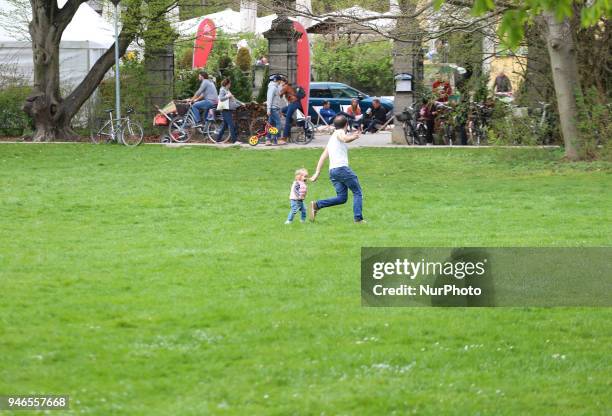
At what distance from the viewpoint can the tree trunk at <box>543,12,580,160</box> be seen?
2311 cm

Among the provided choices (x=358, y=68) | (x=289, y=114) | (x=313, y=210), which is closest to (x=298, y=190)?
(x=313, y=210)

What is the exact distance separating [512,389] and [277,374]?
1.42 m

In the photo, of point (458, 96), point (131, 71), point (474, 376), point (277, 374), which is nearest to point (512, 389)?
point (474, 376)

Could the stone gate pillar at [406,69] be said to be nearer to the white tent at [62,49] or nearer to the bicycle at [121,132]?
the bicycle at [121,132]

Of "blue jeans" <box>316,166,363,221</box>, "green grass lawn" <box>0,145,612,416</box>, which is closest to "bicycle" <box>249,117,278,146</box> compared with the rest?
"green grass lawn" <box>0,145,612,416</box>

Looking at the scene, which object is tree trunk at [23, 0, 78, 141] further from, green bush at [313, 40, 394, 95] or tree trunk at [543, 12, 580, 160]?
green bush at [313, 40, 394, 95]

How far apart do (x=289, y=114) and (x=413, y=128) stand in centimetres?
299

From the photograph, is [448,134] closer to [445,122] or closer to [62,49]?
[445,122]

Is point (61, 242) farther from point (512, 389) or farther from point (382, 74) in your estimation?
point (382, 74)

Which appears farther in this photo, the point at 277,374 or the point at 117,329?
the point at 117,329

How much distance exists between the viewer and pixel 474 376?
A: 766 cm

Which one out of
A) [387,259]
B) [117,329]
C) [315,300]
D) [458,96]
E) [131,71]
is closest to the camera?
[117,329]

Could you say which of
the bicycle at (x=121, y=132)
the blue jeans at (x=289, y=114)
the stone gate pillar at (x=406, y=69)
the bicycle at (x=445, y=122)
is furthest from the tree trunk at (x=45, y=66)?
the bicycle at (x=445, y=122)

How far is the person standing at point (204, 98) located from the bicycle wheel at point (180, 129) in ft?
0.73
